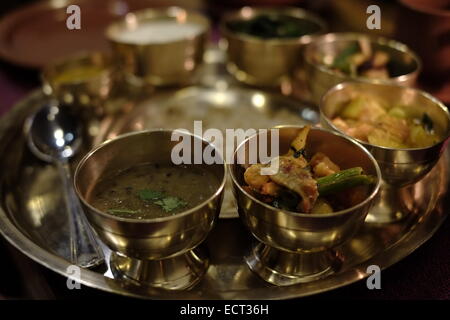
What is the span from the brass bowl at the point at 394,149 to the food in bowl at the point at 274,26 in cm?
54

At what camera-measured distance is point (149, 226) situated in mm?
1029

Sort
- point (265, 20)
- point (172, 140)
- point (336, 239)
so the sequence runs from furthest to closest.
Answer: point (265, 20), point (172, 140), point (336, 239)

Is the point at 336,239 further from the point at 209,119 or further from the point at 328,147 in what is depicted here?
the point at 209,119

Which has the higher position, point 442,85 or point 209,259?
point 442,85

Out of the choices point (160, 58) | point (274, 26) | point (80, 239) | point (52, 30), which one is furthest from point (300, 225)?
point (52, 30)

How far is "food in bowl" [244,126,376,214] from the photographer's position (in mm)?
1096

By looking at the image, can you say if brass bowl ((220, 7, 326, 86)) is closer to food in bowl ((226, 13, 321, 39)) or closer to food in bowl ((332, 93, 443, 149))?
food in bowl ((226, 13, 321, 39))

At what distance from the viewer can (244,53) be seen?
Answer: 1.91 meters

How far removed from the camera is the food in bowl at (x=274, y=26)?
200cm

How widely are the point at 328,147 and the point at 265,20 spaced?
0.94 metres

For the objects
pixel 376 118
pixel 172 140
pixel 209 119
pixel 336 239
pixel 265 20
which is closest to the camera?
pixel 336 239
